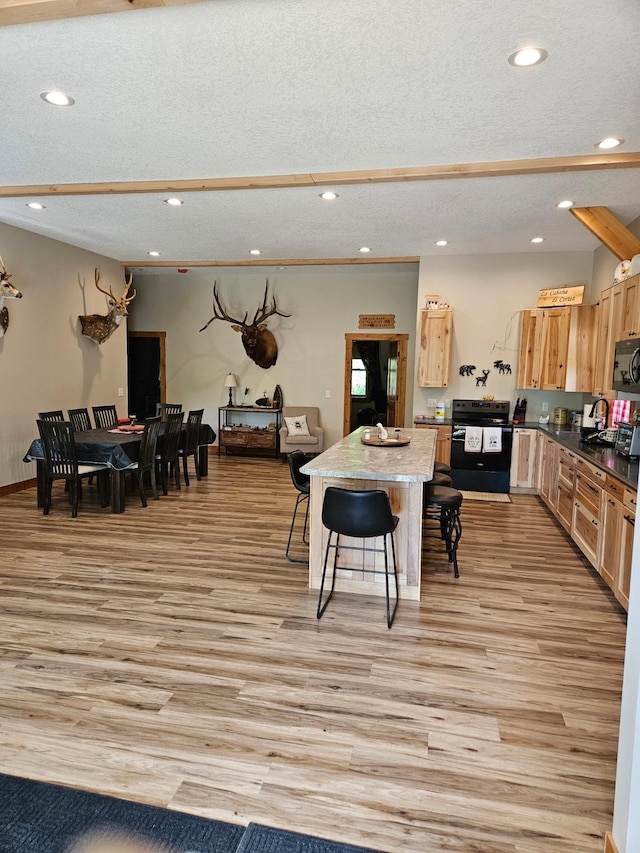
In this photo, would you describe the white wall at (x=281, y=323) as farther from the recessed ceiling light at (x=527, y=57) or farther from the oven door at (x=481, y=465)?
the recessed ceiling light at (x=527, y=57)

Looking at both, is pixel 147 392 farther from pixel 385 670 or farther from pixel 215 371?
pixel 385 670

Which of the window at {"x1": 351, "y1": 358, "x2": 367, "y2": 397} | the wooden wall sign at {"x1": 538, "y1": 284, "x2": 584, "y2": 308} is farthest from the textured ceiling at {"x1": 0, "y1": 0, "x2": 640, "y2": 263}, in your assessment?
the window at {"x1": 351, "y1": 358, "x2": 367, "y2": 397}

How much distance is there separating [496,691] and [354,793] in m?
0.96

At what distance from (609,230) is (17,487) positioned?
720 cm

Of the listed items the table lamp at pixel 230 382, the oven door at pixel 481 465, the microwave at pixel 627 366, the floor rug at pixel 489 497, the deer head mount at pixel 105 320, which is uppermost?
the deer head mount at pixel 105 320

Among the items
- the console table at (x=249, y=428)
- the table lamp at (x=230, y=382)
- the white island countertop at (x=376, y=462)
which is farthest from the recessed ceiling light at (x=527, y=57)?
the table lamp at (x=230, y=382)

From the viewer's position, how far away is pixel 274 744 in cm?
211

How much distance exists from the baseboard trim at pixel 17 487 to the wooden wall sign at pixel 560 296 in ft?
22.6

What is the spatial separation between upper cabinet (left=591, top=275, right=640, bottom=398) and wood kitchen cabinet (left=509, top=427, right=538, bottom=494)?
Answer: 968 mm

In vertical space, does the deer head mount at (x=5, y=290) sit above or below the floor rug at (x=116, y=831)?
above

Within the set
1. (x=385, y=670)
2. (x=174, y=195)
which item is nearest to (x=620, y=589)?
(x=385, y=670)

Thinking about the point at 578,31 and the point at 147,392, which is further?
the point at 147,392

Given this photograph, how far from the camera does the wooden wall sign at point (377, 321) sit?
8.70 metres

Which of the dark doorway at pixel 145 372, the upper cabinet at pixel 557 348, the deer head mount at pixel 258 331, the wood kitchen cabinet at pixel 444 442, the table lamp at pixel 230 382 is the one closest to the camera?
the upper cabinet at pixel 557 348
